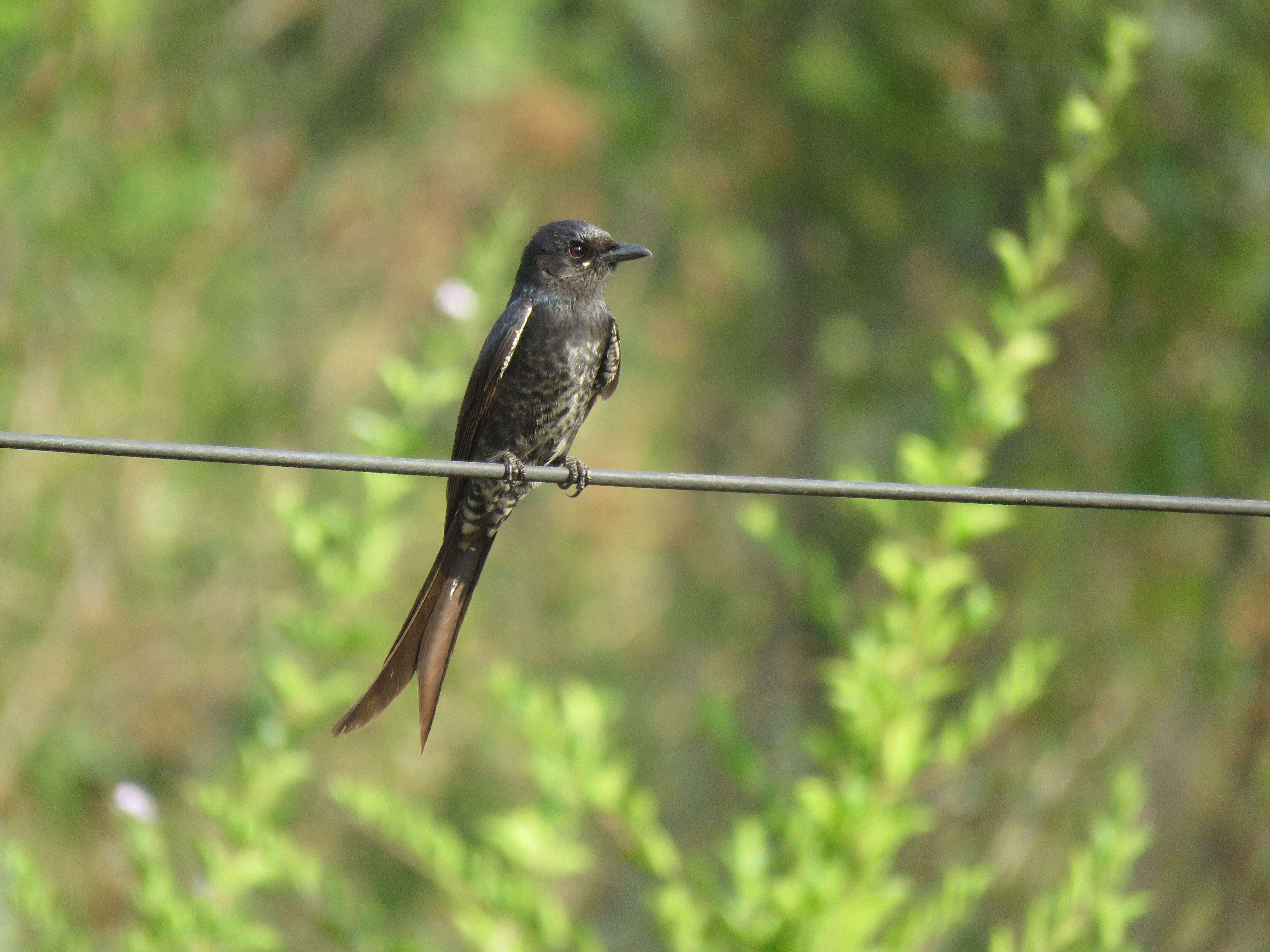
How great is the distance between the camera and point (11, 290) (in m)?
6.40

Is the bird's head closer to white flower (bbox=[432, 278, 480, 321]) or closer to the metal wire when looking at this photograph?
white flower (bbox=[432, 278, 480, 321])

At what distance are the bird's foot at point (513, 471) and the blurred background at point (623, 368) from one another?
275 millimetres

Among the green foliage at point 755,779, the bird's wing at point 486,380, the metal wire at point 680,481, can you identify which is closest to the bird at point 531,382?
the bird's wing at point 486,380

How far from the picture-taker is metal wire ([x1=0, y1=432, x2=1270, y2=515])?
2301 millimetres

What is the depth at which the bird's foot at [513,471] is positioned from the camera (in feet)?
8.86

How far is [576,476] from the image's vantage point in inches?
121

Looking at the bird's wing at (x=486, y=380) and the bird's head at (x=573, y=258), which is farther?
the bird's head at (x=573, y=258)

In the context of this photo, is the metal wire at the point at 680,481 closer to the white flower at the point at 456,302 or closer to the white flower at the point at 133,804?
the white flower at the point at 456,302

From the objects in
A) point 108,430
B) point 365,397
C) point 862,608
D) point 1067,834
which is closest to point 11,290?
point 108,430

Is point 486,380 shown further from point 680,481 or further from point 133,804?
point 680,481

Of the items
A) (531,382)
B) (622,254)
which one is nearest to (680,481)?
(531,382)

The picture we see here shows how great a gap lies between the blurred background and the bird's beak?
0.29 metres

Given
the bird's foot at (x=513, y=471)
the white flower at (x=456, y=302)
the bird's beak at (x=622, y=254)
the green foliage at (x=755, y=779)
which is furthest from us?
the bird's beak at (x=622, y=254)

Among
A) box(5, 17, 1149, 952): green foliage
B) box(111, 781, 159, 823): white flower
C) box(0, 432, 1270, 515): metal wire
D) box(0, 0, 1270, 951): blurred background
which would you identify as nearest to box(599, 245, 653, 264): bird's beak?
box(0, 0, 1270, 951): blurred background
